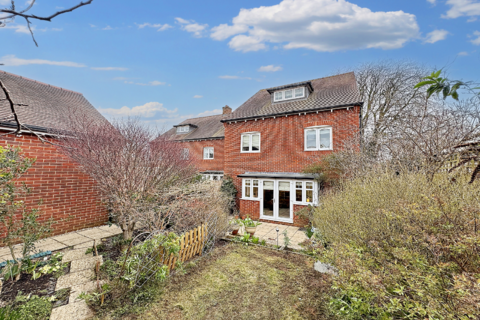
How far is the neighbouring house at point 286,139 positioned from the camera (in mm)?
11016

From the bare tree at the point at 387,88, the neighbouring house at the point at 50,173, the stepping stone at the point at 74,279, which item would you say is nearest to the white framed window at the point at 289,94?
the bare tree at the point at 387,88

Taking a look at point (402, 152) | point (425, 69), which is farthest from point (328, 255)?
point (425, 69)

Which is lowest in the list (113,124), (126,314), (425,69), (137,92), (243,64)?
(126,314)

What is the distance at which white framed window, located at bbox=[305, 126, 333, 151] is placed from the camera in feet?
37.3

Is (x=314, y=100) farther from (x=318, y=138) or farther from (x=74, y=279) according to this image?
(x=74, y=279)

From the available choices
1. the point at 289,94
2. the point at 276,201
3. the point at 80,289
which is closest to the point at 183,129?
the point at 289,94

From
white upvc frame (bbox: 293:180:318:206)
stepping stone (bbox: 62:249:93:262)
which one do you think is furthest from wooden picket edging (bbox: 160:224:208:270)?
white upvc frame (bbox: 293:180:318:206)

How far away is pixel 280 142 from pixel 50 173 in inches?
426

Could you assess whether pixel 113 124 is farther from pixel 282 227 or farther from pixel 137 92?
pixel 282 227

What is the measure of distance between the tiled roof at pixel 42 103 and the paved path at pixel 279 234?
28.8 ft

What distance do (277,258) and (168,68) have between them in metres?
8.03

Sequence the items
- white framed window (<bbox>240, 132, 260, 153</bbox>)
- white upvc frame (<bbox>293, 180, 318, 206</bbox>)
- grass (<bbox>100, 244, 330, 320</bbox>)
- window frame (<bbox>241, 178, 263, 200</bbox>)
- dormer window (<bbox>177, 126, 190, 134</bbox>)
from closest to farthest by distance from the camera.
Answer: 1. grass (<bbox>100, 244, 330, 320</bbox>)
2. white upvc frame (<bbox>293, 180, 318, 206</bbox>)
3. window frame (<bbox>241, 178, 263, 200</bbox>)
4. white framed window (<bbox>240, 132, 260, 153</bbox>)
5. dormer window (<bbox>177, 126, 190, 134</bbox>)

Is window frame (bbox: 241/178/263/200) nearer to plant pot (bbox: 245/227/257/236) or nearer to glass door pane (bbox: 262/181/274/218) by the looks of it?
glass door pane (bbox: 262/181/274/218)

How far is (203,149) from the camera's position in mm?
21391
